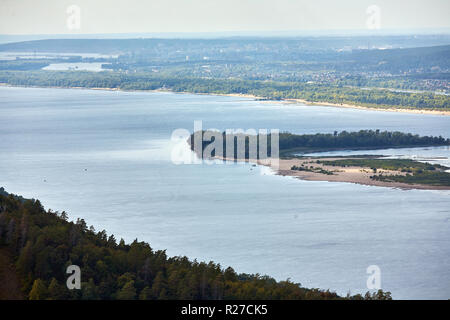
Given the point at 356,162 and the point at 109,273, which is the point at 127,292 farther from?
the point at 356,162

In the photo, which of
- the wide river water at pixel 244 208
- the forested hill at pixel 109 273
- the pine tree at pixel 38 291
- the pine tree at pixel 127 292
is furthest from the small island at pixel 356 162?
the pine tree at pixel 38 291

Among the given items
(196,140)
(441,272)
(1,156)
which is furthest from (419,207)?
(1,156)

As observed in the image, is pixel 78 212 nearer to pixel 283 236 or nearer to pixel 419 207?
pixel 283 236

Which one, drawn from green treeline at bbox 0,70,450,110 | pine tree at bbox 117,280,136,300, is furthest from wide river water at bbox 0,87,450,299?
green treeline at bbox 0,70,450,110

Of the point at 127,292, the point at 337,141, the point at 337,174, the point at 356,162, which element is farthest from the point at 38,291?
the point at 337,141

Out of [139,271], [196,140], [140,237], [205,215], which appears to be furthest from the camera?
[196,140]

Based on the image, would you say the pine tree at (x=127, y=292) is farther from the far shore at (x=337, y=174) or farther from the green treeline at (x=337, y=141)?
the green treeline at (x=337, y=141)
